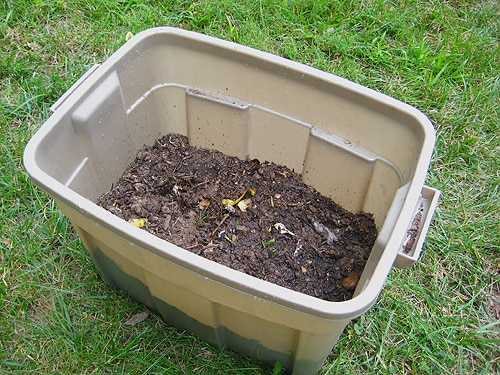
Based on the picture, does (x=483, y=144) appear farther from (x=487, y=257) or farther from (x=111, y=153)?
(x=111, y=153)

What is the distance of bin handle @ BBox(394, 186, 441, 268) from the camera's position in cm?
112

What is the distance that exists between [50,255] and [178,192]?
0.43m

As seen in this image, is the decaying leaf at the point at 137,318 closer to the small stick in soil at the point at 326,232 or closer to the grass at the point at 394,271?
the grass at the point at 394,271

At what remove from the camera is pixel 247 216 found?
5.25 ft

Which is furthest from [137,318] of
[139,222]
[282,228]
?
[282,228]

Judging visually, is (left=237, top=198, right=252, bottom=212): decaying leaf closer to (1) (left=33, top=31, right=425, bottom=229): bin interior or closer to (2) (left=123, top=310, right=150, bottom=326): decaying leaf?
(1) (left=33, top=31, right=425, bottom=229): bin interior

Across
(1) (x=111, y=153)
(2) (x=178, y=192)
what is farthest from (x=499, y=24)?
(1) (x=111, y=153)

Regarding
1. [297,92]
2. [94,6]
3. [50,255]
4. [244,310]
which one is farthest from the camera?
[94,6]

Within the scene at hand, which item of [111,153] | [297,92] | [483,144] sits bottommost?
[483,144]

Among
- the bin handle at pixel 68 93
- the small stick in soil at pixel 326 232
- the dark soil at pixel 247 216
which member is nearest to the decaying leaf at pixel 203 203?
the dark soil at pixel 247 216

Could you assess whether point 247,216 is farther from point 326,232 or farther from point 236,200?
point 326,232

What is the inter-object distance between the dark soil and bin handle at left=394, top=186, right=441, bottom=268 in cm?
31

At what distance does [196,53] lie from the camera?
5.04 ft

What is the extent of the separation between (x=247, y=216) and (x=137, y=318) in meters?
0.43
